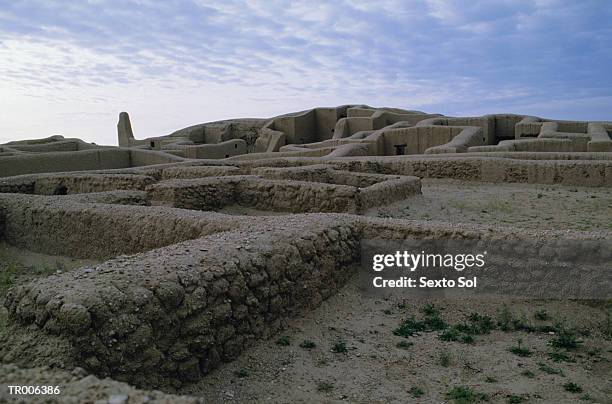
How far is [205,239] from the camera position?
5.16 metres

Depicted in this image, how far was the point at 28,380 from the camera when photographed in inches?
105

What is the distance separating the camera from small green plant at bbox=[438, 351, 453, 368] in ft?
14.0

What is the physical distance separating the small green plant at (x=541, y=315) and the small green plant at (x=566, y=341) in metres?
0.35

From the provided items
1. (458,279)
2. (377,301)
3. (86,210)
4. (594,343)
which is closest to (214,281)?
(377,301)

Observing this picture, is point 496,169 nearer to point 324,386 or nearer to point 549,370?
point 549,370

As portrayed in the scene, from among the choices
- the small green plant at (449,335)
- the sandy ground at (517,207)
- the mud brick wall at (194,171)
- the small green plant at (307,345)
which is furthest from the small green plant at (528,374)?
the mud brick wall at (194,171)

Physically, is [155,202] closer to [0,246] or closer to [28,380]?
[0,246]

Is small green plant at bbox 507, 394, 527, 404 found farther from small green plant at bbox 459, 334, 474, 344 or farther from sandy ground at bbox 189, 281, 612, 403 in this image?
small green plant at bbox 459, 334, 474, 344

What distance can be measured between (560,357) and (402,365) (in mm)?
1230

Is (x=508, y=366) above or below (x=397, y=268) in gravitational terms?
below

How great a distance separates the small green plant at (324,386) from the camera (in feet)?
12.7

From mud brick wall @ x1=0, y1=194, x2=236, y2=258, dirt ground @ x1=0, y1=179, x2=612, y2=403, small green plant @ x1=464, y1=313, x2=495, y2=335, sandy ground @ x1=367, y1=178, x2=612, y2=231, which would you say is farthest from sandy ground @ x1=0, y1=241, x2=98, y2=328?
small green plant @ x1=464, y1=313, x2=495, y2=335

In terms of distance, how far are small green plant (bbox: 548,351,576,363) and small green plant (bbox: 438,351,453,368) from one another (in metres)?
0.77

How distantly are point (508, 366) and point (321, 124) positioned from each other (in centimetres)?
2551
